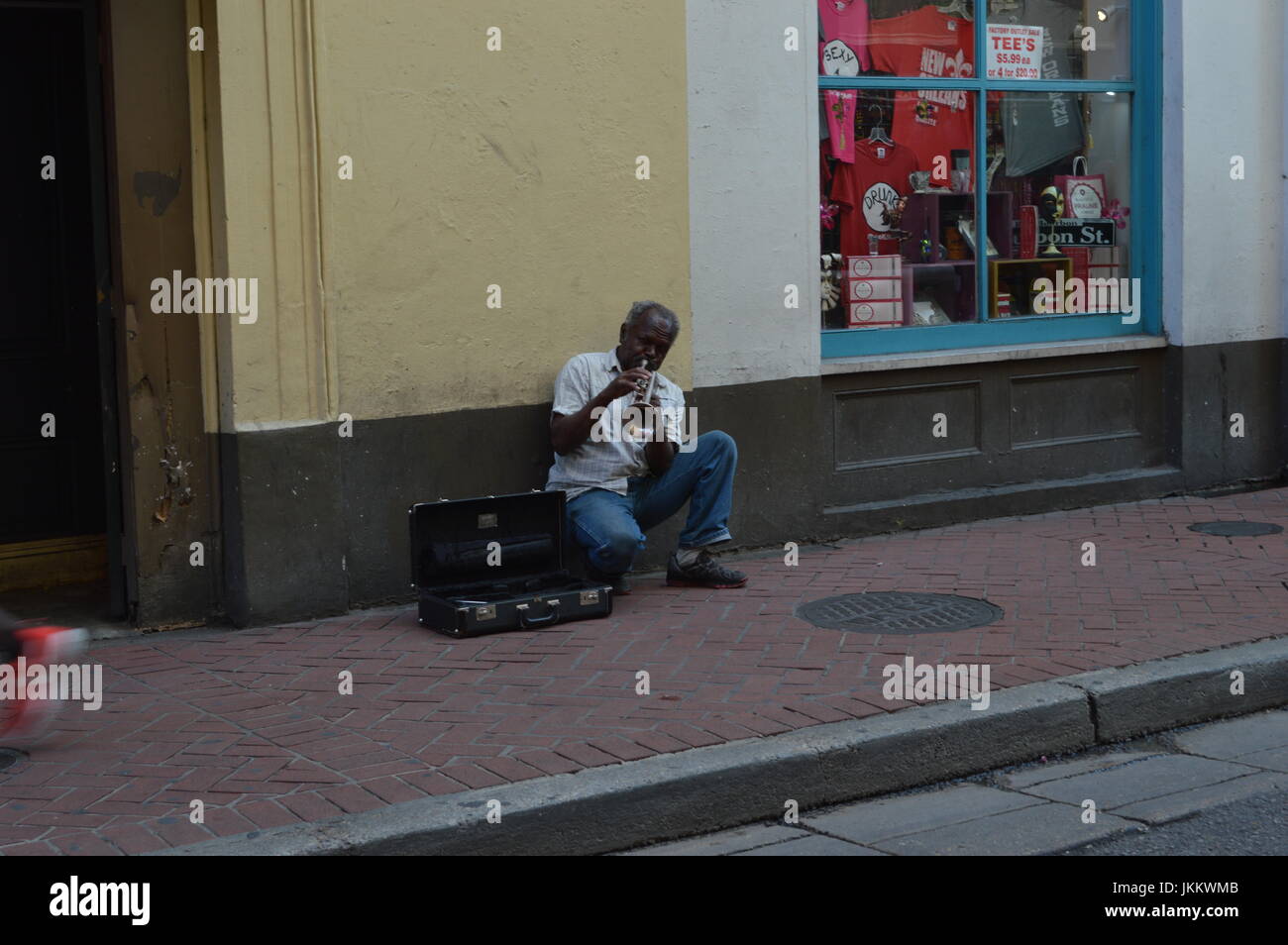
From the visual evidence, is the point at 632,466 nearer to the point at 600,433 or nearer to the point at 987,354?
the point at 600,433

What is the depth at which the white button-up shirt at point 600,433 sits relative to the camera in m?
7.09

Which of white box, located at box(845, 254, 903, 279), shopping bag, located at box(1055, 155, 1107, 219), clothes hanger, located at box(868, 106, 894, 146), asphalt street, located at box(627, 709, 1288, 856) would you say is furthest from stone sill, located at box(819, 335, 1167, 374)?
asphalt street, located at box(627, 709, 1288, 856)

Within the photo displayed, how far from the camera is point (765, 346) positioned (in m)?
8.15

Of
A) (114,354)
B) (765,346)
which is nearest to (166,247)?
(114,354)

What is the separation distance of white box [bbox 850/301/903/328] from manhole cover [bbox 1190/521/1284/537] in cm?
197

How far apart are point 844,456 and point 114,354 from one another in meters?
3.79

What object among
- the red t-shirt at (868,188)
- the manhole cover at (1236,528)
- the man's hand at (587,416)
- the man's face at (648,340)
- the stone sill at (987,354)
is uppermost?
the red t-shirt at (868,188)

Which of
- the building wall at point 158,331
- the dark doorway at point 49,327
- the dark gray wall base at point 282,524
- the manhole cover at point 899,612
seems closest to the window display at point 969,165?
the manhole cover at point 899,612

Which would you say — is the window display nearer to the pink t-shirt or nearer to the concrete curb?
the pink t-shirt

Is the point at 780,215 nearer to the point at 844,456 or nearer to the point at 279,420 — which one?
the point at 844,456

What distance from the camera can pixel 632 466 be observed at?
717cm

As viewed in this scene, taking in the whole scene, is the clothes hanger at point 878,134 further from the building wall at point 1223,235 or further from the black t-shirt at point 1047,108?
the building wall at point 1223,235

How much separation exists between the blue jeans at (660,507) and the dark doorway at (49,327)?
2.10 meters

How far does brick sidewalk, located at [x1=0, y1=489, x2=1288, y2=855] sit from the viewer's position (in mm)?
4672
